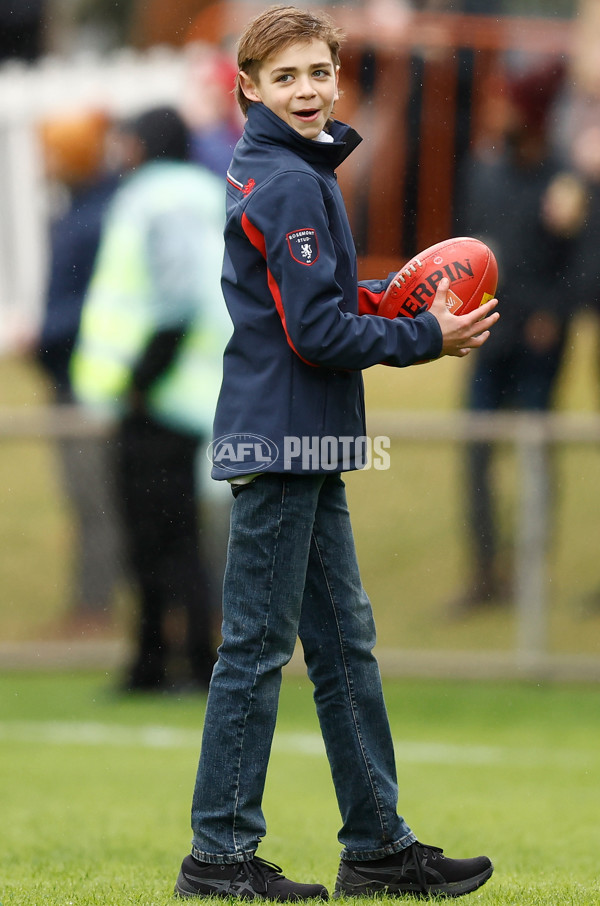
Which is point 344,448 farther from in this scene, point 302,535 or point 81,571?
point 81,571

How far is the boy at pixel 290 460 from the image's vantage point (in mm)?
3279

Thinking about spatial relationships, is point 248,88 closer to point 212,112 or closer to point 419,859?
point 419,859

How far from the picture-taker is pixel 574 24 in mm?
8797

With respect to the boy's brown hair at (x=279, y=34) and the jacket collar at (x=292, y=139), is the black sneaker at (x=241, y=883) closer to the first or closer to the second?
the jacket collar at (x=292, y=139)

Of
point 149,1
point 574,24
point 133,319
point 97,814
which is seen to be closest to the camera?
point 97,814

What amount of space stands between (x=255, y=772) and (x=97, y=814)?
5.57 feet

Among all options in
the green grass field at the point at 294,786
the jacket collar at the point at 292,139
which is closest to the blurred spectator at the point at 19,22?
the green grass field at the point at 294,786

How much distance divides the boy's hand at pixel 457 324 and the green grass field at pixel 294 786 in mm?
1233

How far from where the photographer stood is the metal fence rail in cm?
707

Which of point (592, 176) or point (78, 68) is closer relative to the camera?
point (592, 176)

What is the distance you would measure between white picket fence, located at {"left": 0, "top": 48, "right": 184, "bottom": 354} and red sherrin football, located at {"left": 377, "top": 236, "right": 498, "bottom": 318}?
847 centimetres

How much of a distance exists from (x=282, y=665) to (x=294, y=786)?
2234mm

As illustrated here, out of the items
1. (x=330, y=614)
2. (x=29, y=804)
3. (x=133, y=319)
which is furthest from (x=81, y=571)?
(x=330, y=614)

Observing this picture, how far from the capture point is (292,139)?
333 cm
